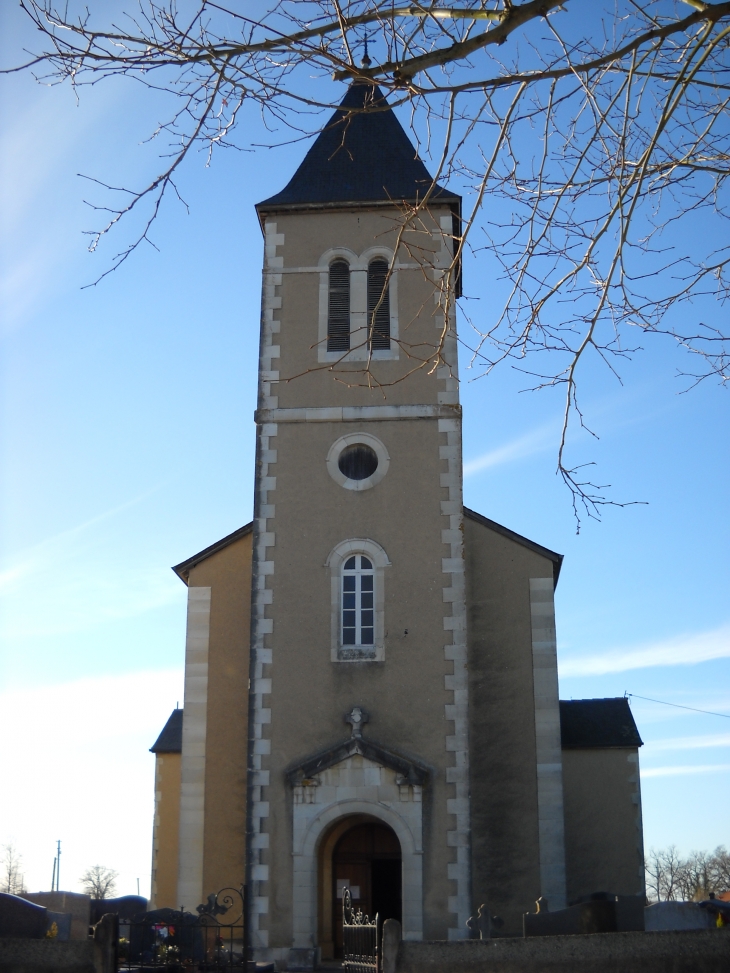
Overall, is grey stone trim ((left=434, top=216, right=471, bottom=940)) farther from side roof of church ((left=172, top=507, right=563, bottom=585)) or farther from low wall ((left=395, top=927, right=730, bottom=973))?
low wall ((left=395, top=927, right=730, bottom=973))

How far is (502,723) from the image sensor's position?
59.9ft

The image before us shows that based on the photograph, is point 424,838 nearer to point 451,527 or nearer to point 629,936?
point 451,527

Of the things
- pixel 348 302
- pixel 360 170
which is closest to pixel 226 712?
pixel 348 302

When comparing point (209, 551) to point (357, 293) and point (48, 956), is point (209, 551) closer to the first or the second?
point (357, 293)

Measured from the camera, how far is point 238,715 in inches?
744

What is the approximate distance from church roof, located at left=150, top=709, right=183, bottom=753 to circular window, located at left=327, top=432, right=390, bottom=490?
255 inches

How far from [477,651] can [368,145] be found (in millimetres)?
9459

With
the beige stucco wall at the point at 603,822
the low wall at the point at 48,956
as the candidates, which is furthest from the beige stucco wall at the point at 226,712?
the low wall at the point at 48,956

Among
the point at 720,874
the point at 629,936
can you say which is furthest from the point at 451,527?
the point at 720,874

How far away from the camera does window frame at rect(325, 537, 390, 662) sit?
1709 centimetres

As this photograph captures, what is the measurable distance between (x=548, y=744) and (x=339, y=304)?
8.05 metres

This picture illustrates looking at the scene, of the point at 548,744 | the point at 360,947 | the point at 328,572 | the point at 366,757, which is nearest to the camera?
the point at 360,947

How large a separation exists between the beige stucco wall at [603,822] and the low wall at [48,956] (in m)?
11.6

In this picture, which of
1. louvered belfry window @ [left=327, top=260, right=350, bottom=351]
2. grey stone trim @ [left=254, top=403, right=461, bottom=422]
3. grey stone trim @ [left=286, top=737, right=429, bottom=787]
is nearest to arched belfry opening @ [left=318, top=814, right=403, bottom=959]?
grey stone trim @ [left=286, top=737, right=429, bottom=787]
